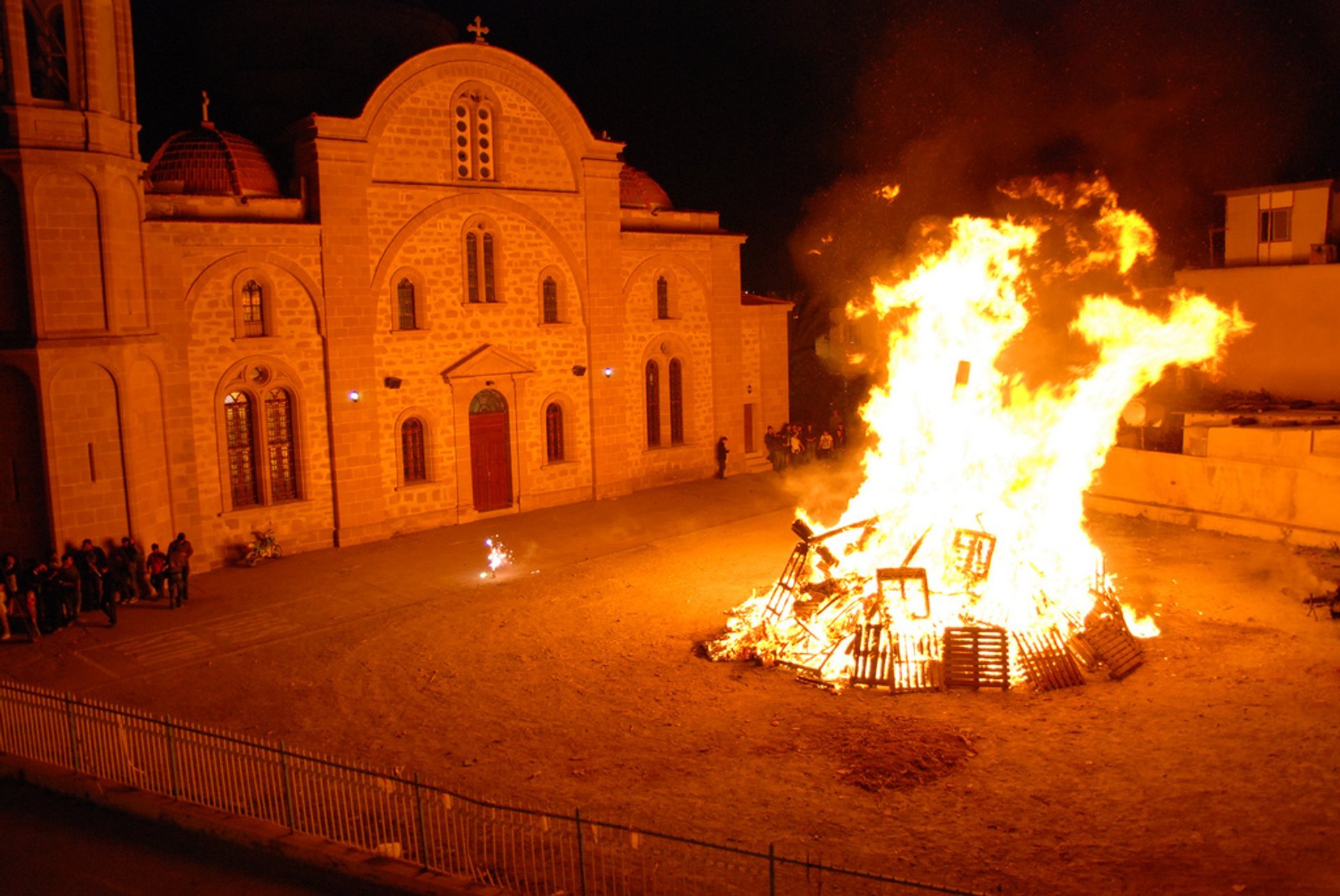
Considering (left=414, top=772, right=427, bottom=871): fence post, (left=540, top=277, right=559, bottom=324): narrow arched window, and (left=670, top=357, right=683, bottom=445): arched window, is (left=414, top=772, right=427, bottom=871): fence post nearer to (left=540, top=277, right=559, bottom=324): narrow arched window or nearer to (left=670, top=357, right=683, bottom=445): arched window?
(left=540, top=277, right=559, bottom=324): narrow arched window

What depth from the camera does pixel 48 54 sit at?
67.6 feet

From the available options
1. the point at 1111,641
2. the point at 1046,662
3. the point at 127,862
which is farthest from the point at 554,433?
the point at 127,862

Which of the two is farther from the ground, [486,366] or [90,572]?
[486,366]

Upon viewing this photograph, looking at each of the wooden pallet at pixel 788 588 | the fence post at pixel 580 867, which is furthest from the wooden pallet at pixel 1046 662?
the fence post at pixel 580 867

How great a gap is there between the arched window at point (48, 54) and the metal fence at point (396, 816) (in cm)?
1269

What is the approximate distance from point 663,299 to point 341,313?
10.5 meters

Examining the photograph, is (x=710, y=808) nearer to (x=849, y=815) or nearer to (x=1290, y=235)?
(x=849, y=815)

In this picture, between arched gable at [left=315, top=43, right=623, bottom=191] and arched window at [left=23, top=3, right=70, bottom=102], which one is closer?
arched window at [left=23, top=3, right=70, bottom=102]

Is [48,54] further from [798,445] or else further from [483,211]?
[798,445]

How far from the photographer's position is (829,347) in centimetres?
5203

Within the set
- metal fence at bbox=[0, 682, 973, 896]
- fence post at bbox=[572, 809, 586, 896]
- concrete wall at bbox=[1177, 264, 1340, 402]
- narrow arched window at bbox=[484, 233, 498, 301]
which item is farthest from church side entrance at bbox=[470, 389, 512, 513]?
concrete wall at bbox=[1177, 264, 1340, 402]

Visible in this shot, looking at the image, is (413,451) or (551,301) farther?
(551,301)

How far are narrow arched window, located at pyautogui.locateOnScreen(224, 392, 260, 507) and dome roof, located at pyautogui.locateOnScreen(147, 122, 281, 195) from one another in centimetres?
471

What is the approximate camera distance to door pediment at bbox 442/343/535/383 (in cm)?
2728
